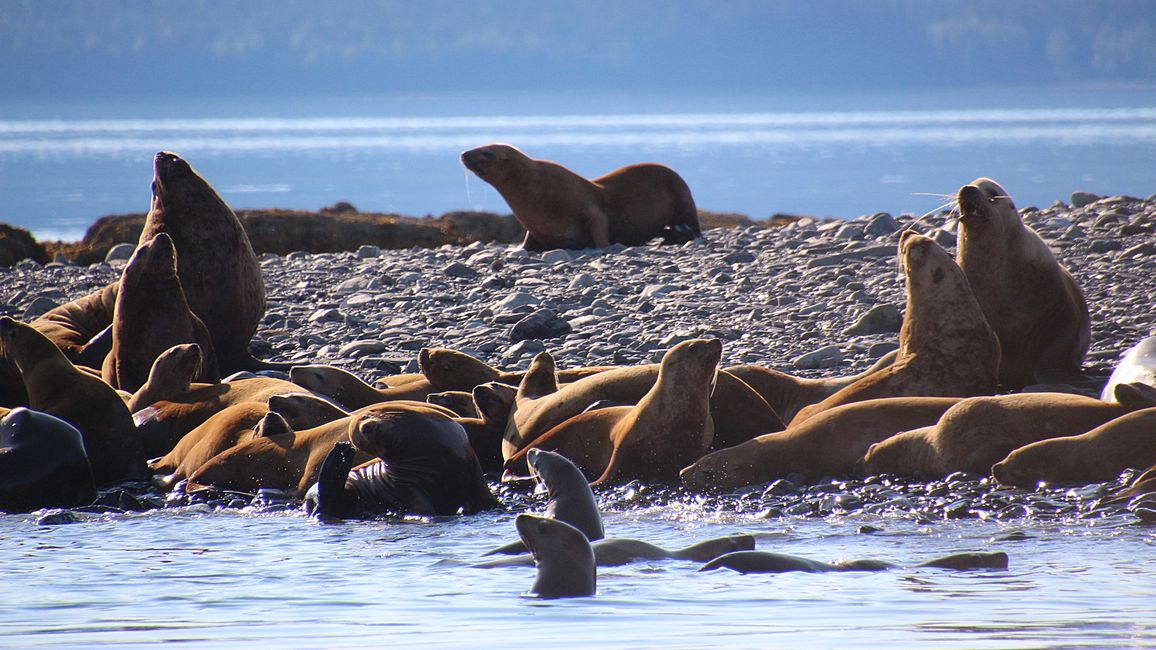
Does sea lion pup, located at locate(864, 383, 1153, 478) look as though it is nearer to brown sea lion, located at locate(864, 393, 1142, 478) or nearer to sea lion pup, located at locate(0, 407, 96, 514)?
brown sea lion, located at locate(864, 393, 1142, 478)

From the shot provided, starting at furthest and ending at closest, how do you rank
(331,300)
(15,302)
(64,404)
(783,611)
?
(15,302), (331,300), (64,404), (783,611)

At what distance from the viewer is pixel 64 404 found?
28.4ft

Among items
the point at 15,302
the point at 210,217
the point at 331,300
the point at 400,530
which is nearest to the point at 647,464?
the point at 400,530

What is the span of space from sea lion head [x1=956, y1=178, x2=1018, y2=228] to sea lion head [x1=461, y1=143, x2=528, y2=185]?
820 centimetres

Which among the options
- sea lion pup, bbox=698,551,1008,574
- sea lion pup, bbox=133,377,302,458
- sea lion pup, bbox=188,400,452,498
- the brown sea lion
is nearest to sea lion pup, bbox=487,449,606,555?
sea lion pup, bbox=698,551,1008,574

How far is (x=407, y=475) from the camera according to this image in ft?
23.7

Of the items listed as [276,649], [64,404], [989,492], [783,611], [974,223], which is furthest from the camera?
[974,223]

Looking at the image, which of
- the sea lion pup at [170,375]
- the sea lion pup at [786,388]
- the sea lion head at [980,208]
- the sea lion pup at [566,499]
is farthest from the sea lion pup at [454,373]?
the sea lion pup at [566,499]

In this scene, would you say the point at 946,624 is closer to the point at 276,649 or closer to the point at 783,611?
the point at 783,611

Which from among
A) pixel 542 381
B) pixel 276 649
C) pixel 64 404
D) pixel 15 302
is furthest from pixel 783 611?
pixel 15 302

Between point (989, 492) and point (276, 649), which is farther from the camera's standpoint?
point (989, 492)

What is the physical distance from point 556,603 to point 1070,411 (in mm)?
3156

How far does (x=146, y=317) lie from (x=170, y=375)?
124cm

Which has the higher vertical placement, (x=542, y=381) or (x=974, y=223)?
(x=974, y=223)
